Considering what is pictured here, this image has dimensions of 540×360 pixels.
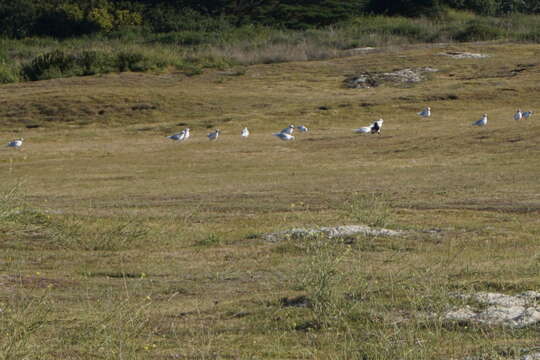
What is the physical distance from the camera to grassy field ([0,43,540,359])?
27.9ft

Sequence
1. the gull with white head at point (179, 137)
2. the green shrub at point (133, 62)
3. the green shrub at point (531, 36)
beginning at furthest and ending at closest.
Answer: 1. the green shrub at point (531, 36)
2. the green shrub at point (133, 62)
3. the gull with white head at point (179, 137)

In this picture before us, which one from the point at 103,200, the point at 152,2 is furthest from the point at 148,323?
the point at 152,2

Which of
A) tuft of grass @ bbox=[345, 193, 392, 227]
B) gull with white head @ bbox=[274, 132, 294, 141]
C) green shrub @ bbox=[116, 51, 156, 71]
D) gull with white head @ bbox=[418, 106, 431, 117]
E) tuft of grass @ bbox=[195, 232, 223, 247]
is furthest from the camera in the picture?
green shrub @ bbox=[116, 51, 156, 71]

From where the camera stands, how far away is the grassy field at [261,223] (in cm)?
849

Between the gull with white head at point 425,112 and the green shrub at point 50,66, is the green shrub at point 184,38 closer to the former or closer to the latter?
the green shrub at point 50,66

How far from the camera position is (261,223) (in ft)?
53.1

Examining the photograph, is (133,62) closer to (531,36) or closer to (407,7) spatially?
(531,36)

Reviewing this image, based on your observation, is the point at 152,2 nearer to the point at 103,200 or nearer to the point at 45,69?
the point at 45,69

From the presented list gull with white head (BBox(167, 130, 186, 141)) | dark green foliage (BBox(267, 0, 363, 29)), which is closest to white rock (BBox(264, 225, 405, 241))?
gull with white head (BBox(167, 130, 186, 141))

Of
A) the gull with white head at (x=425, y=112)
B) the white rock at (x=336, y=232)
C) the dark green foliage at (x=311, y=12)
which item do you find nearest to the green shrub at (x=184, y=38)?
the dark green foliage at (x=311, y=12)

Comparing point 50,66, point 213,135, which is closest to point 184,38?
point 50,66

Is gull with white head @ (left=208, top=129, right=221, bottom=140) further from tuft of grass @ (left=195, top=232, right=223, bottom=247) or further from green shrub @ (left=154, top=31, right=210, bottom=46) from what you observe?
green shrub @ (left=154, top=31, right=210, bottom=46)

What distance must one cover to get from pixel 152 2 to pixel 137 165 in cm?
4951

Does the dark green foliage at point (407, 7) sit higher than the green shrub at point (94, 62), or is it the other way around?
the dark green foliage at point (407, 7)
